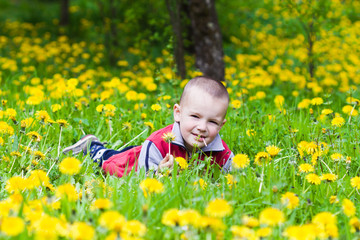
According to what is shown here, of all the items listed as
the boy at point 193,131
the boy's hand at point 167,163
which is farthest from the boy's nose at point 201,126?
the boy's hand at point 167,163

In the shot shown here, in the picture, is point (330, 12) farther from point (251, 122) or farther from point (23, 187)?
point (23, 187)

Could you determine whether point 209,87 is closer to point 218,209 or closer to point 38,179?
point 38,179

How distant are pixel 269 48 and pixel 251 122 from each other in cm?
428


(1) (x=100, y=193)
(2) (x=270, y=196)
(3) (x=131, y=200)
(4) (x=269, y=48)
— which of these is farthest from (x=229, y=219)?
(4) (x=269, y=48)

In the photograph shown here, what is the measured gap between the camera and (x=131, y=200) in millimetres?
1976

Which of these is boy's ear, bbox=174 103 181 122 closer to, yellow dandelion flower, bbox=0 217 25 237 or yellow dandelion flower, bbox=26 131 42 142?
yellow dandelion flower, bbox=26 131 42 142

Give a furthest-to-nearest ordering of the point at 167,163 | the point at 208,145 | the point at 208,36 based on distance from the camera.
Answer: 1. the point at 208,36
2. the point at 208,145
3. the point at 167,163

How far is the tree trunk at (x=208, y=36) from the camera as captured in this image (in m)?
5.52

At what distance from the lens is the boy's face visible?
2707mm

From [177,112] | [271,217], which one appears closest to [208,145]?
[177,112]

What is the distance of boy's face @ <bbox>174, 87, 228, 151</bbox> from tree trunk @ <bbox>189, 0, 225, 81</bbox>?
279 cm

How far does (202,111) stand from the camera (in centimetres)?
271

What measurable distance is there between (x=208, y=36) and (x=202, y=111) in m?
3.05

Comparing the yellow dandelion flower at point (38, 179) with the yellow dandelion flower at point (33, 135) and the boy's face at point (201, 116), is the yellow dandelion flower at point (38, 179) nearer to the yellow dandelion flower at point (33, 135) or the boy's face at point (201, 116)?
the yellow dandelion flower at point (33, 135)
